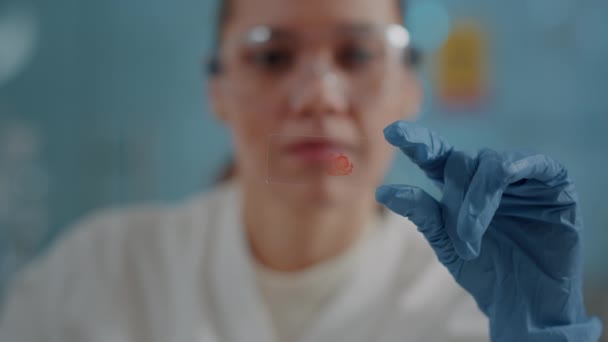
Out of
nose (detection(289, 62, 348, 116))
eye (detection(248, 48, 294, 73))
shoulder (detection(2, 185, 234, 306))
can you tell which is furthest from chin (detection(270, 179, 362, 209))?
shoulder (detection(2, 185, 234, 306))

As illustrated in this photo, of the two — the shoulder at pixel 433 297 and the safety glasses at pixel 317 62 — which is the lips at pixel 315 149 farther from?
the shoulder at pixel 433 297

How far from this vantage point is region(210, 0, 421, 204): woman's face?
46.6 inches

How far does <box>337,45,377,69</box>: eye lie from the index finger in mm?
463

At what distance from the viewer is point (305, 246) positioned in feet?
4.64

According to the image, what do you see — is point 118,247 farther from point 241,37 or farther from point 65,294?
point 241,37

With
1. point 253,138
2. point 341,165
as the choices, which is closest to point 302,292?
point 253,138

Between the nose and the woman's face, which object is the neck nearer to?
the woman's face

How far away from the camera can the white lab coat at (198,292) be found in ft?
4.34

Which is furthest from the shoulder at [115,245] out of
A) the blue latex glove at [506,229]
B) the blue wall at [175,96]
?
the blue wall at [175,96]

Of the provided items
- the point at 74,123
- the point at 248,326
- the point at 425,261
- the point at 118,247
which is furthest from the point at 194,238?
the point at 74,123

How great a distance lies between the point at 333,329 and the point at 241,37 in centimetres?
69

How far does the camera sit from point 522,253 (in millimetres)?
919

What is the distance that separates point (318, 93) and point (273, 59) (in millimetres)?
161

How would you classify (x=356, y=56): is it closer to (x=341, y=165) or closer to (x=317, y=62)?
(x=317, y=62)
